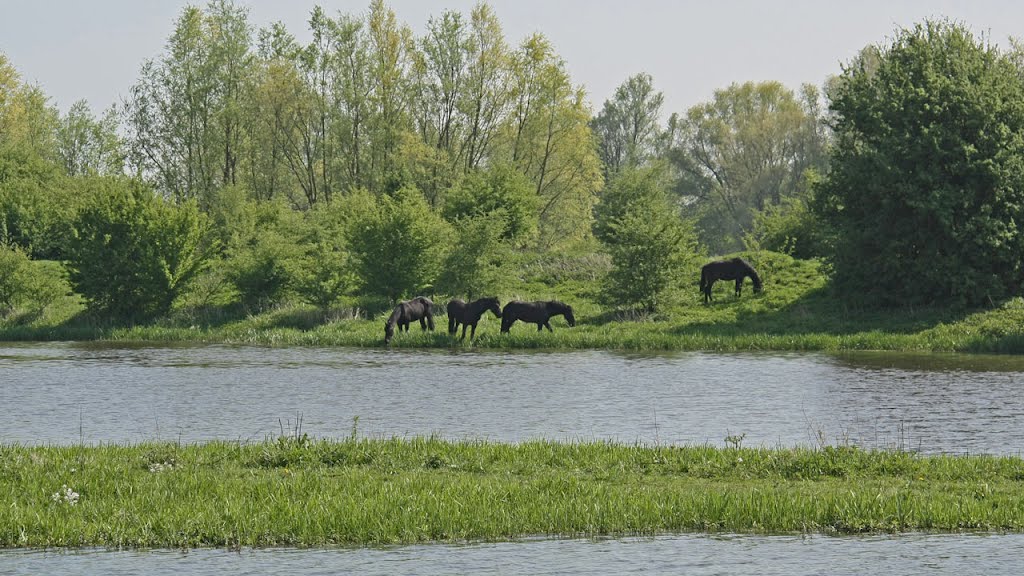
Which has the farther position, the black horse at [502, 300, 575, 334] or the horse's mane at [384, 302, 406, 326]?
the black horse at [502, 300, 575, 334]

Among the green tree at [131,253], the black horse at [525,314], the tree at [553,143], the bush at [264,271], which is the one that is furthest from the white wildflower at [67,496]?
the tree at [553,143]

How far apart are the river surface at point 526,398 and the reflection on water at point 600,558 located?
5461mm

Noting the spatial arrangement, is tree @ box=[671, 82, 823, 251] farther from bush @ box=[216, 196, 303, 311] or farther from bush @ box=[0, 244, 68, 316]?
bush @ box=[0, 244, 68, 316]

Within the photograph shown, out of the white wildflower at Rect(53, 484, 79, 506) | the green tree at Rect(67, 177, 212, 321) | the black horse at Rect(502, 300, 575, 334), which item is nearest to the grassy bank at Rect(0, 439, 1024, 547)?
the white wildflower at Rect(53, 484, 79, 506)

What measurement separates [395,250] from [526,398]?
2185cm

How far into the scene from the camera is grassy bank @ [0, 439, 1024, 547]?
40.6ft

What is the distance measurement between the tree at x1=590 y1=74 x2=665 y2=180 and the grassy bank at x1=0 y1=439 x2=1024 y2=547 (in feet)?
266

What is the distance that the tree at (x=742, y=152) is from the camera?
3467 inches

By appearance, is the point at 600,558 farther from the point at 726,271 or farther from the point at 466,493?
the point at 726,271

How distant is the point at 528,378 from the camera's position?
29969 mm

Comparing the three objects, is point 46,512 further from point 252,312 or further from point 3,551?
point 252,312

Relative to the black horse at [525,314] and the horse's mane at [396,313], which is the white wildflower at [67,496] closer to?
the horse's mane at [396,313]

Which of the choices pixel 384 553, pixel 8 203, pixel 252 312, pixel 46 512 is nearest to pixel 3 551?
pixel 46 512

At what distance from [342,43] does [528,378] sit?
140ft
